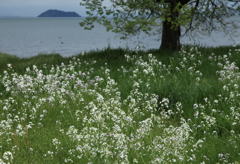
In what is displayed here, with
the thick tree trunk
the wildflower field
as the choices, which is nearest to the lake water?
the thick tree trunk

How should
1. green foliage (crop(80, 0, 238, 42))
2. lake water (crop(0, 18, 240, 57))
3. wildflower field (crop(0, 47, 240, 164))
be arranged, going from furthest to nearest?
lake water (crop(0, 18, 240, 57)) → green foliage (crop(80, 0, 238, 42)) → wildflower field (crop(0, 47, 240, 164))

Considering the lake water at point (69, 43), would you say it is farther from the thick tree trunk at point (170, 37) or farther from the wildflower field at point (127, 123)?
the wildflower field at point (127, 123)

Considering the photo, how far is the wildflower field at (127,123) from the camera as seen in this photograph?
4547mm

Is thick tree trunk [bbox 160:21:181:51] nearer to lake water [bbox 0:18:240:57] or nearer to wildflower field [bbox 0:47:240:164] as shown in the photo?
lake water [bbox 0:18:240:57]

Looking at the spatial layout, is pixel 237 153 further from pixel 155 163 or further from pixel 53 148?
pixel 53 148

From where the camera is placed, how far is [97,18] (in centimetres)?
1290

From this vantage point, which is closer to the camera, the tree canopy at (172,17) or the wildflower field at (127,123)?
the wildflower field at (127,123)

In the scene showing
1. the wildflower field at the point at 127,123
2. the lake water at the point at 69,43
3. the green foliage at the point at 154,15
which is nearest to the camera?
the wildflower field at the point at 127,123

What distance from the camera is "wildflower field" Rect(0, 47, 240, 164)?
455 centimetres

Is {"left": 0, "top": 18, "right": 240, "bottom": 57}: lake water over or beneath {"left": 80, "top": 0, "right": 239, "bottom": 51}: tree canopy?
beneath

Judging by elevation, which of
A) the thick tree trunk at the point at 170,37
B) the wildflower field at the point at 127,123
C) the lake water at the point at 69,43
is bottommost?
the lake water at the point at 69,43

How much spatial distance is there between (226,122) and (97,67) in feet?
21.2

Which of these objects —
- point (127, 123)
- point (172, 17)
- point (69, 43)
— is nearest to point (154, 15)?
point (172, 17)

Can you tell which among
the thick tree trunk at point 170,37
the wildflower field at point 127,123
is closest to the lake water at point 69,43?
the thick tree trunk at point 170,37
